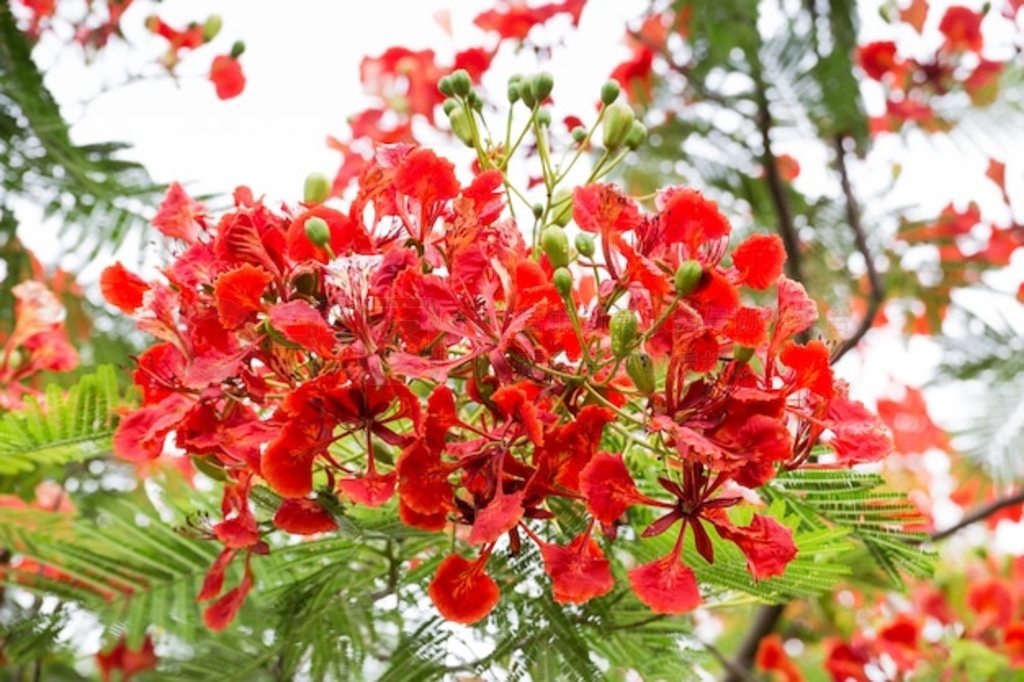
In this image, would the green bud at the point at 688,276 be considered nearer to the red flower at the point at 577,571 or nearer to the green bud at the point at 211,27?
the red flower at the point at 577,571

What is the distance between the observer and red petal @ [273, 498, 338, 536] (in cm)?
93

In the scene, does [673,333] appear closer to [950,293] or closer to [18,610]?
[18,610]

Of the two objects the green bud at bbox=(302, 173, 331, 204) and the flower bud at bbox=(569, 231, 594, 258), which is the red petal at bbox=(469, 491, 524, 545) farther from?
the green bud at bbox=(302, 173, 331, 204)

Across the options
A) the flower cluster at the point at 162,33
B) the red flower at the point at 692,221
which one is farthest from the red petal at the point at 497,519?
the flower cluster at the point at 162,33

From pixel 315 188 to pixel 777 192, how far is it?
4.59 feet

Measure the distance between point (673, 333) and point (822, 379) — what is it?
0.12 metres

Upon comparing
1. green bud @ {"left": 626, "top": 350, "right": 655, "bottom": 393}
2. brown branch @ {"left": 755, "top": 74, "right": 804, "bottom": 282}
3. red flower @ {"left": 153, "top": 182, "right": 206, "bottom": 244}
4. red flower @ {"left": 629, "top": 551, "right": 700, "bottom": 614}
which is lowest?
red flower @ {"left": 629, "top": 551, "right": 700, "bottom": 614}

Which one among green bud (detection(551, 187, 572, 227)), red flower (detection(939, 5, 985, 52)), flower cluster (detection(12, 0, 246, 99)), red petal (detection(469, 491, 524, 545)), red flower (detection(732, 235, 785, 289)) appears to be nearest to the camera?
red petal (detection(469, 491, 524, 545))

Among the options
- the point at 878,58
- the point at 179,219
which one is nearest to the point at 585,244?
the point at 179,219

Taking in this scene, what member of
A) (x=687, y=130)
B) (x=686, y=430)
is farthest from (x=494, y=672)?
(x=687, y=130)

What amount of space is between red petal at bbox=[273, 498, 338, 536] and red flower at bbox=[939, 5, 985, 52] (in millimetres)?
2020

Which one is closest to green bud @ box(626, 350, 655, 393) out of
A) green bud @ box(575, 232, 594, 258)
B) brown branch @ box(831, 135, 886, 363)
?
green bud @ box(575, 232, 594, 258)

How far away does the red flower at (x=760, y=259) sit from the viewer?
94 centimetres

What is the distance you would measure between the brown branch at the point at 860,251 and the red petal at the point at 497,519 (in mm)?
1280
